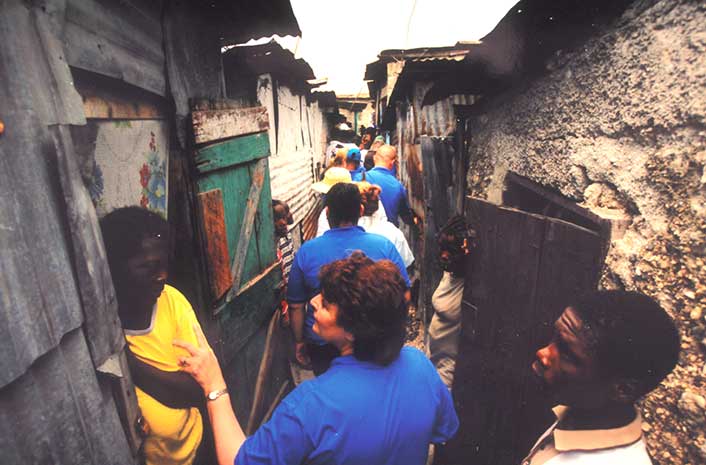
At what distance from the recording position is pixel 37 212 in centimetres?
114

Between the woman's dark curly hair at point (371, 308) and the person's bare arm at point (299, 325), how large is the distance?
1.53 metres

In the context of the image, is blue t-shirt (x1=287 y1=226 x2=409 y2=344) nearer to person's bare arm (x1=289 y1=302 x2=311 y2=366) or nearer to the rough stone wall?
person's bare arm (x1=289 y1=302 x2=311 y2=366)

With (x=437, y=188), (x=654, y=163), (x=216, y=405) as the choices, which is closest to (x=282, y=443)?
(x=216, y=405)

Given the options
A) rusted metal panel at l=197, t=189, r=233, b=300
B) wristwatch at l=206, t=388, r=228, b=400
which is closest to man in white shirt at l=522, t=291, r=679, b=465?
wristwatch at l=206, t=388, r=228, b=400

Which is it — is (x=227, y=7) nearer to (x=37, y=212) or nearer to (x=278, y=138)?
(x=37, y=212)

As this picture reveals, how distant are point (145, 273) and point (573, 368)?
178cm

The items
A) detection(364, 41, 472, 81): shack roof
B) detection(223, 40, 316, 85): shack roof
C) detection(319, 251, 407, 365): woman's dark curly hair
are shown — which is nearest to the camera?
detection(319, 251, 407, 365): woman's dark curly hair

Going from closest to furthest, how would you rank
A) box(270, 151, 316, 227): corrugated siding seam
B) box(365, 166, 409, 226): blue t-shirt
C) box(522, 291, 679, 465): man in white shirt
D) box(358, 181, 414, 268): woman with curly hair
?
1. box(522, 291, 679, 465): man in white shirt
2. box(358, 181, 414, 268): woman with curly hair
3. box(365, 166, 409, 226): blue t-shirt
4. box(270, 151, 316, 227): corrugated siding seam

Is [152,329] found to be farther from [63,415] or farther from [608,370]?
[608,370]

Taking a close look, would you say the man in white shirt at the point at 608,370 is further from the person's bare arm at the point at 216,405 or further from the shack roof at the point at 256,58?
the shack roof at the point at 256,58

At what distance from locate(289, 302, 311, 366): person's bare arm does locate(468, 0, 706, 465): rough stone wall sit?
80.1 inches

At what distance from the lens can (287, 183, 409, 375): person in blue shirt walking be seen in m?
2.93

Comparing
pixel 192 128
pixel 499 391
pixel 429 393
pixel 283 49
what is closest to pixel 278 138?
pixel 283 49

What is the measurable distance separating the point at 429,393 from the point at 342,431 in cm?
44
